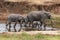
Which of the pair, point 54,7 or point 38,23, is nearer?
point 38,23

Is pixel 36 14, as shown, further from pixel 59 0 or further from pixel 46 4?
pixel 59 0

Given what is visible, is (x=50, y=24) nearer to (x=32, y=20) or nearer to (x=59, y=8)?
(x=32, y=20)

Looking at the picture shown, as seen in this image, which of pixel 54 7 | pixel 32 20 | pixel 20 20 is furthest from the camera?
pixel 54 7

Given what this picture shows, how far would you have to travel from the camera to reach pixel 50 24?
25500 millimetres

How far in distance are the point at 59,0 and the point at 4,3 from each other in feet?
25.6

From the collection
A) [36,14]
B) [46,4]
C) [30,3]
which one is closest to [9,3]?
[30,3]

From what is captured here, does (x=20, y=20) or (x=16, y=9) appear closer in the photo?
(x=20, y=20)

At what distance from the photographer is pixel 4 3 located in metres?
36.0

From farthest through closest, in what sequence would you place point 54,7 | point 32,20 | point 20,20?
point 54,7, point 32,20, point 20,20

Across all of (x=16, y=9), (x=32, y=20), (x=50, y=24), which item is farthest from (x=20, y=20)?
(x=16, y=9)

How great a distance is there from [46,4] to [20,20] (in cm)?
1229

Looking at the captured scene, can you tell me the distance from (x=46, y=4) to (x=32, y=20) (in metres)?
10.6

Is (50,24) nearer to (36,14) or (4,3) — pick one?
(36,14)

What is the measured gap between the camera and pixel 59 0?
36.9 metres
